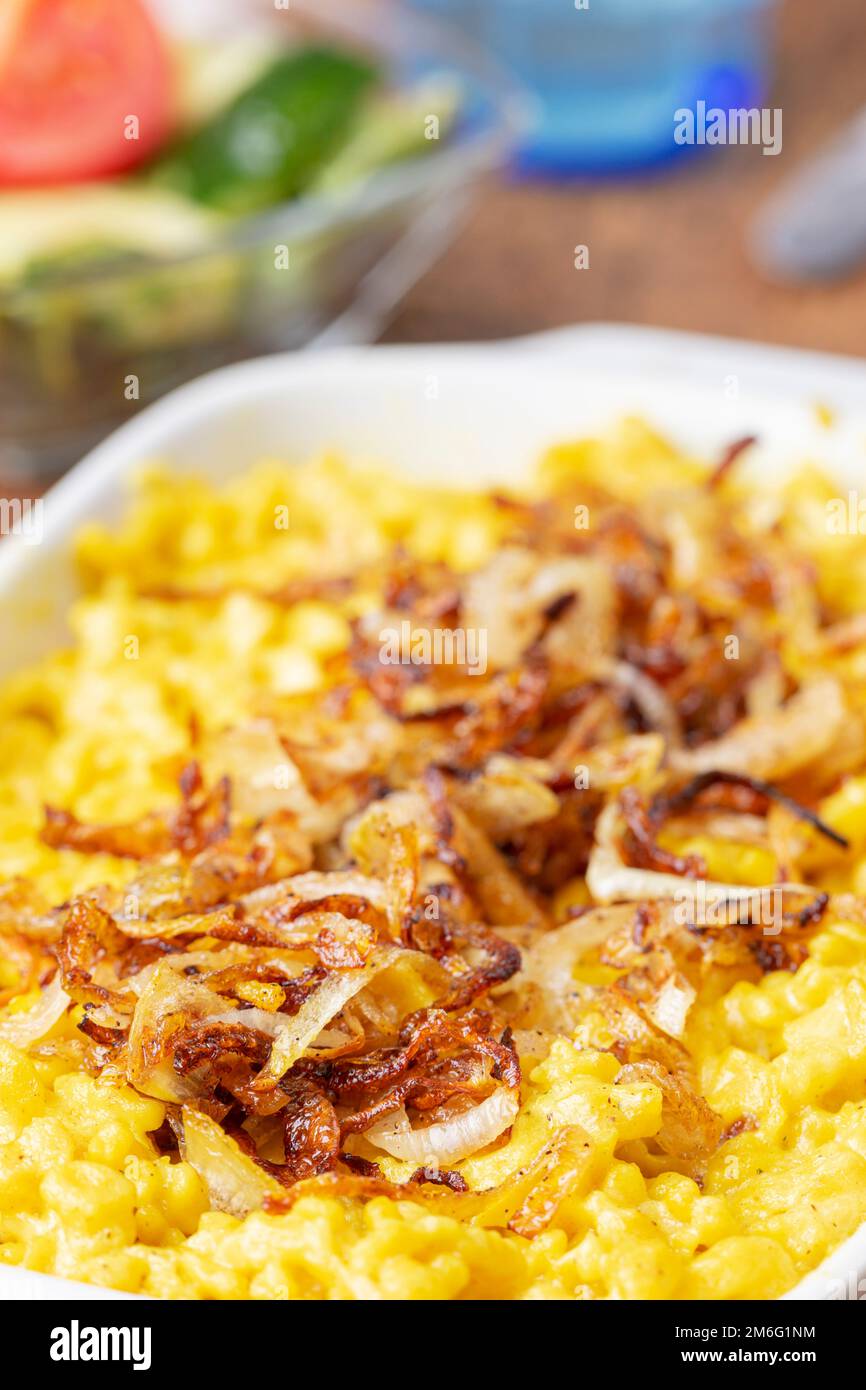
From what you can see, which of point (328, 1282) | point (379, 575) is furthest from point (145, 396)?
point (328, 1282)

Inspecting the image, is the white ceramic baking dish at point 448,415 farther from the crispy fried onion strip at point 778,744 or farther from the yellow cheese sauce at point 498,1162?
the crispy fried onion strip at point 778,744

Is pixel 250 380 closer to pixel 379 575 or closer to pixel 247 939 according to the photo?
→ pixel 379 575

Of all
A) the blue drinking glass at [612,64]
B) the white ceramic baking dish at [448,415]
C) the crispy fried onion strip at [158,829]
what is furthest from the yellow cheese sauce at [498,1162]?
the blue drinking glass at [612,64]

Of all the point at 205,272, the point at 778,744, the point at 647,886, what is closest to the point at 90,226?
the point at 205,272

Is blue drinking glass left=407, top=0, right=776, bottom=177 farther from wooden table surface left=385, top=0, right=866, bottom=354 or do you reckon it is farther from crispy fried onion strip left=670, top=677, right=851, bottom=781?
crispy fried onion strip left=670, top=677, right=851, bottom=781

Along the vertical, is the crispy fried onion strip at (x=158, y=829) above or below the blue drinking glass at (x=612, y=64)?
below

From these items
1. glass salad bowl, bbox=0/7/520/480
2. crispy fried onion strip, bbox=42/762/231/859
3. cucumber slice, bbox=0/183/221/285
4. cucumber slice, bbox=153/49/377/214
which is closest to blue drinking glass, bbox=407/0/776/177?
glass salad bowl, bbox=0/7/520/480
